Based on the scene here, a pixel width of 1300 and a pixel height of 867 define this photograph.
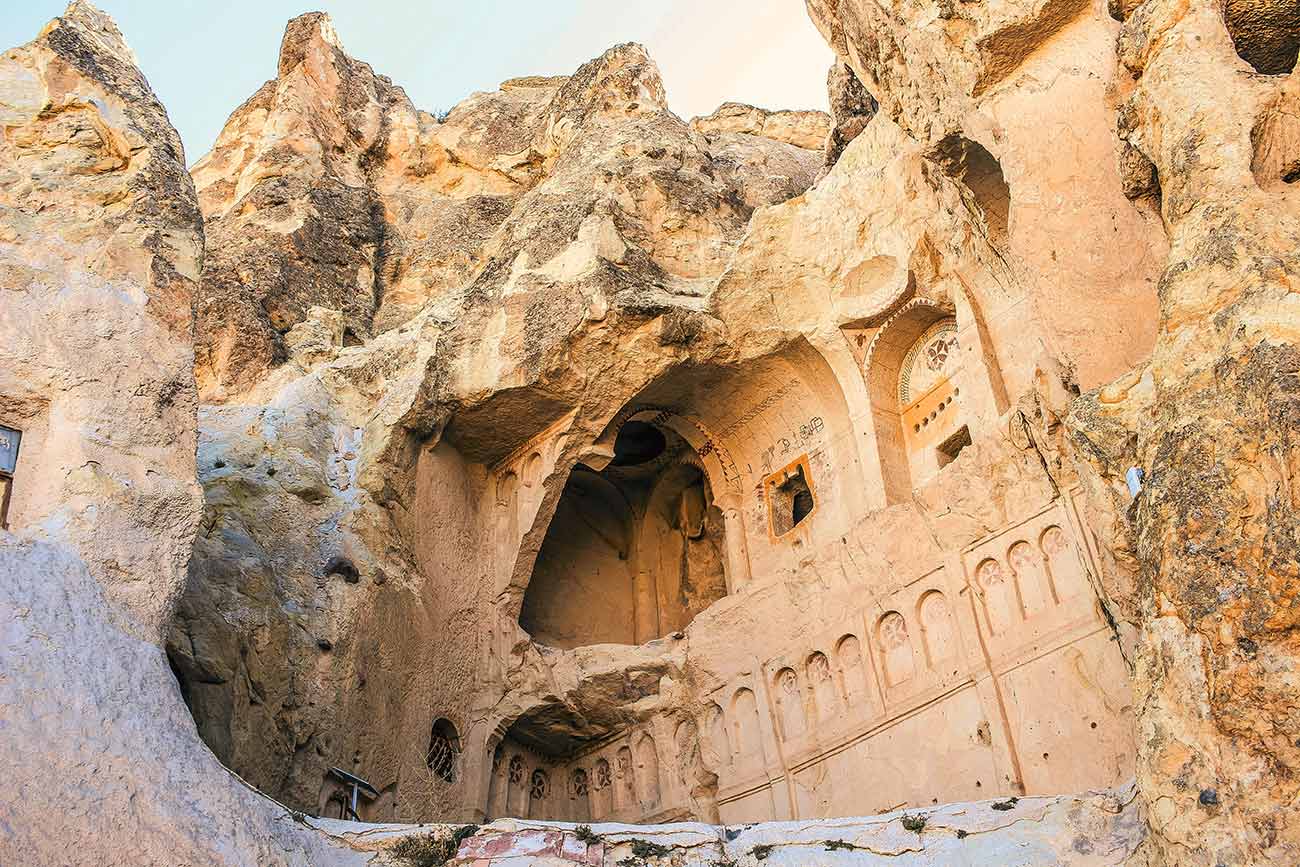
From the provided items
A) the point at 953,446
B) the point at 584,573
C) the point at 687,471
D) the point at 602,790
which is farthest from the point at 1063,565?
the point at 584,573

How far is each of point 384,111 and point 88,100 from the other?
1080 cm

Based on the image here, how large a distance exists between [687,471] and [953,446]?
4917 millimetres

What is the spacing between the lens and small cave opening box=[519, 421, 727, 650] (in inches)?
681

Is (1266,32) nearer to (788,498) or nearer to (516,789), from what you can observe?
(788,498)

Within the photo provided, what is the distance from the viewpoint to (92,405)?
9.80m

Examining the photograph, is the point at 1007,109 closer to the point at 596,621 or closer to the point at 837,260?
the point at 837,260

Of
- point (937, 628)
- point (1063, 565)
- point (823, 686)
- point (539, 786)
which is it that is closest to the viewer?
point (1063, 565)

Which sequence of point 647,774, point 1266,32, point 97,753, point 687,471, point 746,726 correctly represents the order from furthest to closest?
point 687,471 → point 647,774 → point 746,726 → point 1266,32 → point 97,753

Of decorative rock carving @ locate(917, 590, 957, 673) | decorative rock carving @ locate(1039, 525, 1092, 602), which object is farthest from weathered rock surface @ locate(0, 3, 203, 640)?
decorative rock carving @ locate(1039, 525, 1092, 602)

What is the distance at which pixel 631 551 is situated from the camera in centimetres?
1845

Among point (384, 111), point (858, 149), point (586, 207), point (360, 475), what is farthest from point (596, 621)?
point (384, 111)

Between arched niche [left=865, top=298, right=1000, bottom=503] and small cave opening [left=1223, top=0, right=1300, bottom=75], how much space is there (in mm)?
4433

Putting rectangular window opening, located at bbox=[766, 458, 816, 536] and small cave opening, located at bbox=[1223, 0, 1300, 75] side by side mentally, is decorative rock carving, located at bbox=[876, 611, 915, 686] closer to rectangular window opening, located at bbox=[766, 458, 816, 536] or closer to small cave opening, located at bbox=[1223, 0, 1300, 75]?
rectangular window opening, located at bbox=[766, 458, 816, 536]

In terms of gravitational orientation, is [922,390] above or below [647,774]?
above
